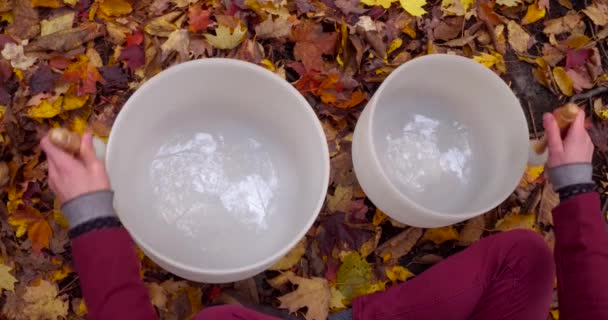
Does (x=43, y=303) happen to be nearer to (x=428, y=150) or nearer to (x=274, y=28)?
(x=274, y=28)

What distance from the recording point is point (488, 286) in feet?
4.09

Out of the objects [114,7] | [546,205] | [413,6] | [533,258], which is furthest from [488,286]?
[114,7]

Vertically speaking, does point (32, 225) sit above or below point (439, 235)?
above

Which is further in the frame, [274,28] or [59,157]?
[274,28]

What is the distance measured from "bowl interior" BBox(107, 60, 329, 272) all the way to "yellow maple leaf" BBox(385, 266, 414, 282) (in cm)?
27

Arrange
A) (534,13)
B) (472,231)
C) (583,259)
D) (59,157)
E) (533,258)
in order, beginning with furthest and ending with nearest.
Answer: (534,13), (472,231), (533,258), (583,259), (59,157)

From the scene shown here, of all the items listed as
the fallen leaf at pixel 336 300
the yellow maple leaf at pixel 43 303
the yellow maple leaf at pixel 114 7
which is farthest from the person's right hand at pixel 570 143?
the yellow maple leaf at pixel 43 303

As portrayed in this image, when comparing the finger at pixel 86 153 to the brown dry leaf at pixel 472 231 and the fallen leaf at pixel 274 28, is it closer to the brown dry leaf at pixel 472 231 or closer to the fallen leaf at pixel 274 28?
the fallen leaf at pixel 274 28

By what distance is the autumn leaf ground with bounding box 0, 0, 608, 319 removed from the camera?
4.25ft

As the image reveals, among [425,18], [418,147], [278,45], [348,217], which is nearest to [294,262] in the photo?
[348,217]

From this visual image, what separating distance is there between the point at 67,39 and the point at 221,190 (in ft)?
1.61

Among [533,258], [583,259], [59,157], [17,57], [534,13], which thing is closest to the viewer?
[59,157]

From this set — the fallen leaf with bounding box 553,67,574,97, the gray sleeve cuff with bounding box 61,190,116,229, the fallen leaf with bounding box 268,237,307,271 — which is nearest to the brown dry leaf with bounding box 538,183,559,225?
the fallen leaf with bounding box 553,67,574,97

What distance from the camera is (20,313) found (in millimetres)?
1267
